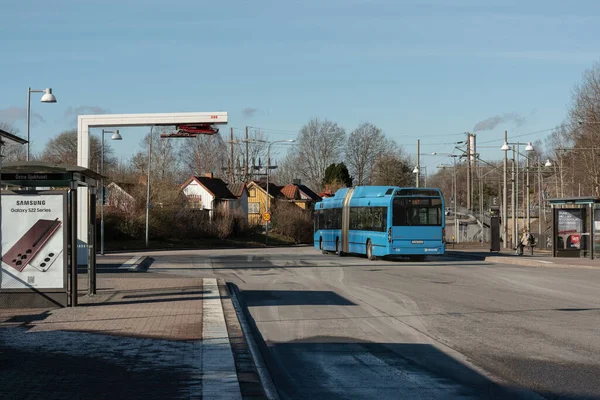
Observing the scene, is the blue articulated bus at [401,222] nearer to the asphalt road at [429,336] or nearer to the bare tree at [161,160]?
the asphalt road at [429,336]

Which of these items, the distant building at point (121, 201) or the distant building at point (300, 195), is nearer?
the distant building at point (121, 201)

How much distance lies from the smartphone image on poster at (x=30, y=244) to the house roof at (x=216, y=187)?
69486 mm

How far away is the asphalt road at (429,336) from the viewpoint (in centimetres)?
811

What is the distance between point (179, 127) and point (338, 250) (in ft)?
60.8

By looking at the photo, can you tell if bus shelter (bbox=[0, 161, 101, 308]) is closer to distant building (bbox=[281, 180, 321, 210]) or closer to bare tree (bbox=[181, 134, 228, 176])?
distant building (bbox=[281, 180, 321, 210])

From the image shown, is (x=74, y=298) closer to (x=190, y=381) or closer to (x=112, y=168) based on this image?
(x=190, y=381)

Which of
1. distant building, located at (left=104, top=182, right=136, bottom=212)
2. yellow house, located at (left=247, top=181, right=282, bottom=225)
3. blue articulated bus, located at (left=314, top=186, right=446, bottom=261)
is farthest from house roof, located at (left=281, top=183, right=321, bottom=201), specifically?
blue articulated bus, located at (left=314, top=186, right=446, bottom=261)

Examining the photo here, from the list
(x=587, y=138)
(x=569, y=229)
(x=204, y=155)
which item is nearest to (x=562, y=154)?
(x=587, y=138)

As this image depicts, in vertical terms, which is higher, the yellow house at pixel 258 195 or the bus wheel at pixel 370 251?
the yellow house at pixel 258 195

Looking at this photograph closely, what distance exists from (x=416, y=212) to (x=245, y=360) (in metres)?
24.3

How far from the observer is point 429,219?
32.5 m

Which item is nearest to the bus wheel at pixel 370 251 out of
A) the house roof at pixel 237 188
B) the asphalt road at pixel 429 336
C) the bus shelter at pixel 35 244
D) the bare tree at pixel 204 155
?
the asphalt road at pixel 429 336

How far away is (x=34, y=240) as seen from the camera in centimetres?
1359

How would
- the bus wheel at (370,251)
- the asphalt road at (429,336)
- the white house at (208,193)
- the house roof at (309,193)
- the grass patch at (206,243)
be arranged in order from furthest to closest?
1. the house roof at (309,193)
2. the white house at (208,193)
3. the grass patch at (206,243)
4. the bus wheel at (370,251)
5. the asphalt road at (429,336)
